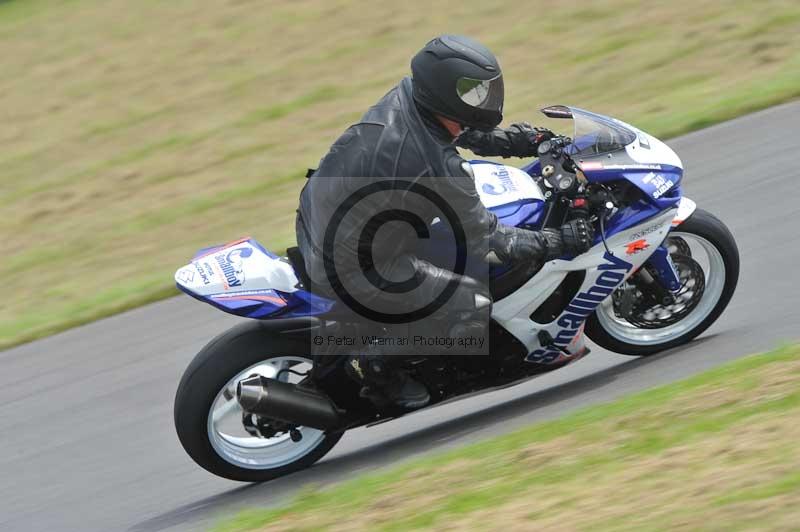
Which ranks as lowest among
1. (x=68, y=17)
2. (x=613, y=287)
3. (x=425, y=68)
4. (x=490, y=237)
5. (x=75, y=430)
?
(x=75, y=430)

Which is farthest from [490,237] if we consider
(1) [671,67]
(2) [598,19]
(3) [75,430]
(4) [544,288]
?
(2) [598,19]

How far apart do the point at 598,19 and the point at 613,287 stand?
762 cm

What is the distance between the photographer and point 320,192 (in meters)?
5.19

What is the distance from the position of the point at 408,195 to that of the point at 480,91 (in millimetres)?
533

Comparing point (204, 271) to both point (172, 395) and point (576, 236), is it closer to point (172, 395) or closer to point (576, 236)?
point (576, 236)

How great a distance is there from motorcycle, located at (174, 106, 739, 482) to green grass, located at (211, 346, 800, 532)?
0.44 m

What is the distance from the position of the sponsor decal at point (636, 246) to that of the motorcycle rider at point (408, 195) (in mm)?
287

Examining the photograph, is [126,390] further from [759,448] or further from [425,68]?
[759,448]

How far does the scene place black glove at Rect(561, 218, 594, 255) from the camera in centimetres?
534

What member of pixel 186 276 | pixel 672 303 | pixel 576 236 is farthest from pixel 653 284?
pixel 186 276

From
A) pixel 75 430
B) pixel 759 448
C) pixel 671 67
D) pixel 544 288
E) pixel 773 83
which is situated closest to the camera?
pixel 759 448

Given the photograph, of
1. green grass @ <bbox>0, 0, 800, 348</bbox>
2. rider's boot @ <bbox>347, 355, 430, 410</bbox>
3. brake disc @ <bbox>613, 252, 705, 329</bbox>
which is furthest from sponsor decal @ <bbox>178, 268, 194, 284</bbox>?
green grass @ <bbox>0, 0, 800, 348</bbox>

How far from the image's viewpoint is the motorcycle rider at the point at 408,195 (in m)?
4.97

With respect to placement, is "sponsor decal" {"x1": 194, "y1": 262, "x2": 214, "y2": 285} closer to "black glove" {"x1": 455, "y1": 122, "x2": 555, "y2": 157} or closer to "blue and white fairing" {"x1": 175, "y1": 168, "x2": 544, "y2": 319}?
"blue and white fairing" {"x1": 175, "y1": 168, "x2": 544, "y2": 319}
